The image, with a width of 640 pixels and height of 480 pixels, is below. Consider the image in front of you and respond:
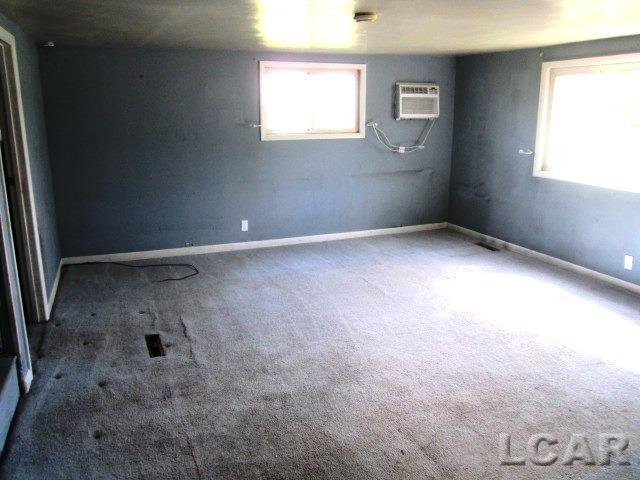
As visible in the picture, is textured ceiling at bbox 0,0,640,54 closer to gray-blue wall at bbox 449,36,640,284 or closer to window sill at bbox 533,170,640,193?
gray-blue wall at bbox 449,36,640,284

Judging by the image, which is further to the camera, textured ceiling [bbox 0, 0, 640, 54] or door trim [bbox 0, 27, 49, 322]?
door trim [bbox 0, 27, 49, 322]

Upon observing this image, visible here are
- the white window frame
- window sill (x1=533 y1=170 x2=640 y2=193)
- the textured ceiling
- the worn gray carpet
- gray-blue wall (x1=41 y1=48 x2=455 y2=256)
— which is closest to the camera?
the worn gray carpet

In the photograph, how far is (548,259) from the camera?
5055 mm

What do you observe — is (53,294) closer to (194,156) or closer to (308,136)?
(194,156)

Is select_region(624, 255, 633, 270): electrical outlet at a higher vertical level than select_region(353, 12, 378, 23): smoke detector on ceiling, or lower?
lower

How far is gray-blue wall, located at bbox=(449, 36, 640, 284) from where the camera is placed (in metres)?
4.36

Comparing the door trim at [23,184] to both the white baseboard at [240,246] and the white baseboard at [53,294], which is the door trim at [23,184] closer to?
the white baseboard at [53,294]

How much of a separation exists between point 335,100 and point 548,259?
2685mm

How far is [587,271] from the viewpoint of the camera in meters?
4.66

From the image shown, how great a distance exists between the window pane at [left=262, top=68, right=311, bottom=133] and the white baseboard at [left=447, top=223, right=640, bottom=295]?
221 centimetres

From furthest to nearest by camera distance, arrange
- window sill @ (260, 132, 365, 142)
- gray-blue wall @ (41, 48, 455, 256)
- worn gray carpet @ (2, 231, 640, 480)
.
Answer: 1. window sill @ (260, 132, 365, 142)
2. gray-blue wall @ (41, 48, 455, 256)
3. worn gray carpet @ (2, 231, 640, 480)

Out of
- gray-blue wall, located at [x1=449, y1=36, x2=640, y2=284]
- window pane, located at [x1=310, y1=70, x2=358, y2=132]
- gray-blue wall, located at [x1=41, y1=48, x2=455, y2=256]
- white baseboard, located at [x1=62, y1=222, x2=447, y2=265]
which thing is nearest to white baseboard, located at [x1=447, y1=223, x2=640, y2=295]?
gray-blue wall, located at [x1=449, y1=36, x2=640, y2=284]

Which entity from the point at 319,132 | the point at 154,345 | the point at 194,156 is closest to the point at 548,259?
the point at 319,132

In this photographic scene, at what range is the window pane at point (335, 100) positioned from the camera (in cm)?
550
